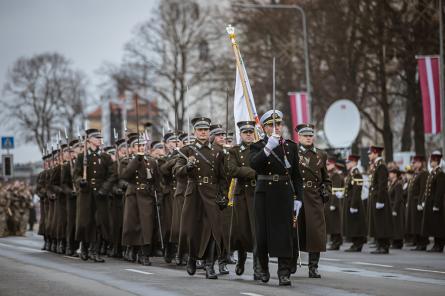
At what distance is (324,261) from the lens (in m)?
21.6

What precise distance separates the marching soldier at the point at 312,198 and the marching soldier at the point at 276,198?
1195mm

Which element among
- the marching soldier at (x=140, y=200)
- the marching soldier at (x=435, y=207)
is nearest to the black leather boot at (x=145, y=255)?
the marching soldier at (x=140, y=200)

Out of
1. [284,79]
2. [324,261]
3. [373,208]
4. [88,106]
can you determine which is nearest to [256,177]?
[324,261]

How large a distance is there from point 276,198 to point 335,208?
12.5 meters

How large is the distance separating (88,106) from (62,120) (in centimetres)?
328

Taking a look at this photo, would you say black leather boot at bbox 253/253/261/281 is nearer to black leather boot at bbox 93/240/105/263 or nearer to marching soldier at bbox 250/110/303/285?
marching soldier at bbox 250/110/303/285

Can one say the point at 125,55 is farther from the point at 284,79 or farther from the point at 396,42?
the point at 396,42

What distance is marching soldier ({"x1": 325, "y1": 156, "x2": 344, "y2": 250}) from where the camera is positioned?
27002 mm

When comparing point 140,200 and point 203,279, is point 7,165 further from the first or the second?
point 203,279

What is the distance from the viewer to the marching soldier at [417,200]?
26.3m

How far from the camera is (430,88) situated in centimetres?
3033

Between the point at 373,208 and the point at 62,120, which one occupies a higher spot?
the point at 62,120

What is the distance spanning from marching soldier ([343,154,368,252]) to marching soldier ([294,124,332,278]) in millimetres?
7757

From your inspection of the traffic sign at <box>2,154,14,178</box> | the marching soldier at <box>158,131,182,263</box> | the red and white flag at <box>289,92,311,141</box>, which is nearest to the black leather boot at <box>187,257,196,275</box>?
the marching soldier at <box>158,131,182,263</box>
